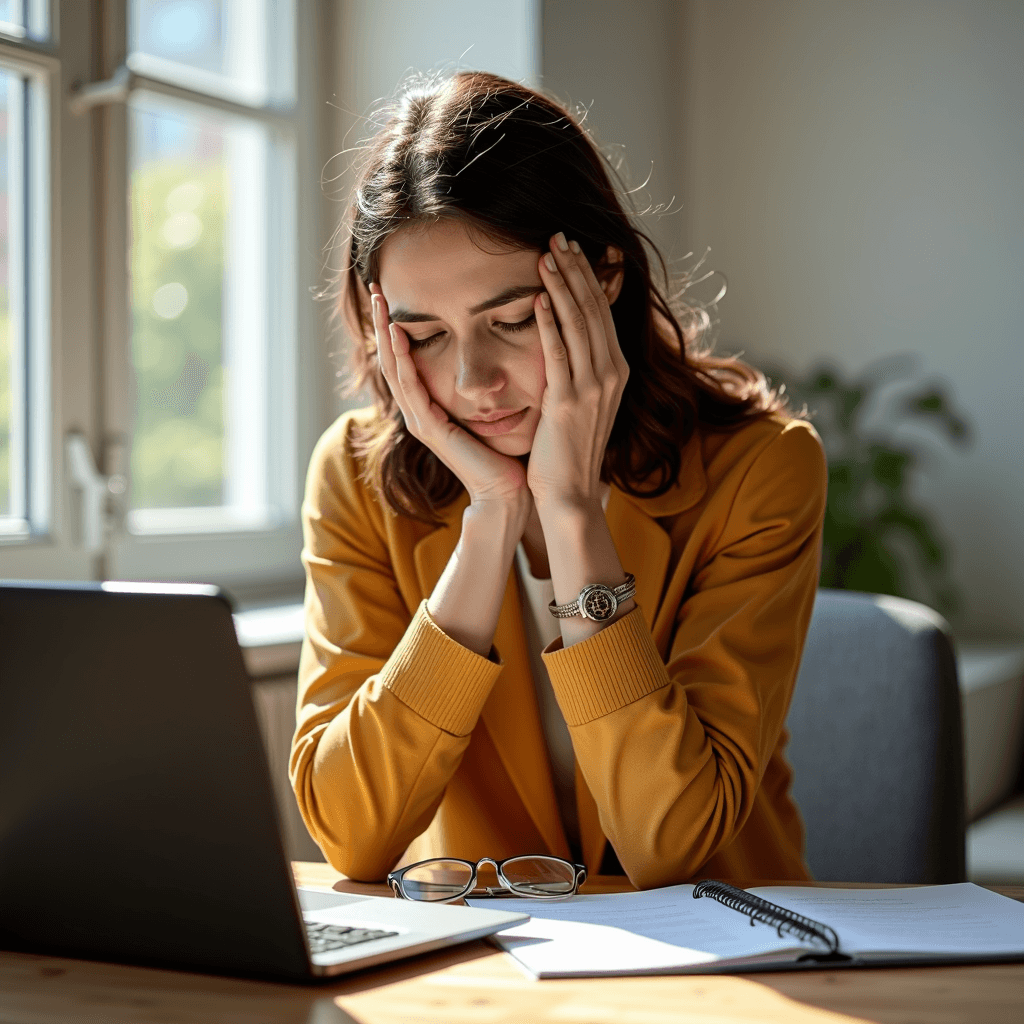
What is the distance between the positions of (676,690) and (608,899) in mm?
235

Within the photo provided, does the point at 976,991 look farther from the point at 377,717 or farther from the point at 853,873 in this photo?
the point at 853,873

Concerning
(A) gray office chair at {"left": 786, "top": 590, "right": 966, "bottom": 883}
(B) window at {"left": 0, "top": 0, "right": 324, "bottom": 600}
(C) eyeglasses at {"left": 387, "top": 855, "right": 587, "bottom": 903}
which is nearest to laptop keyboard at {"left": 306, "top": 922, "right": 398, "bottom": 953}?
(C) eyeglasses at {"left": 387, "top": 855, "right": 587, "bottom": 903}

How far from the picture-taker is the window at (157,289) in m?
2.05

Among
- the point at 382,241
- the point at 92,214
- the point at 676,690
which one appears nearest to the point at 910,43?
the point at 92,214

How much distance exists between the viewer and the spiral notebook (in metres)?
0.73

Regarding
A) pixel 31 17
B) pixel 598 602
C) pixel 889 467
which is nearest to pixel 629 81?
pixel 889 467

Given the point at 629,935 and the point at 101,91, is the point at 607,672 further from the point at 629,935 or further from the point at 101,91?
the point at 101,91

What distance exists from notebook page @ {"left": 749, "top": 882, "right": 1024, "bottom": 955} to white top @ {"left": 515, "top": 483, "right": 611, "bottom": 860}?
0.45m

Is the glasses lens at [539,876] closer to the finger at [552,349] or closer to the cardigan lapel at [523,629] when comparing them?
the cardigan lapel at [523,629]

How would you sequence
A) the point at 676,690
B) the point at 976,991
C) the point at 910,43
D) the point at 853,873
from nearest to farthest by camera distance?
1. the point at 976,991
2. the point at 676,690
3. the point at 853,873
4. the point at 910,43

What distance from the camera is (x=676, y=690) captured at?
42.9 inches

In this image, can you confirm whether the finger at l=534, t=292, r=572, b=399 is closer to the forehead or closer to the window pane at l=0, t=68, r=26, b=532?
the forehead

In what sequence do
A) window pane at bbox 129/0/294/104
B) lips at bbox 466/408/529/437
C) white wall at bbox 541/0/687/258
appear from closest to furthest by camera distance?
lips at bbox 466/408/529/437 → window pane at bbox 129/0/294/104 → white wall at bbox 541/0/687/258

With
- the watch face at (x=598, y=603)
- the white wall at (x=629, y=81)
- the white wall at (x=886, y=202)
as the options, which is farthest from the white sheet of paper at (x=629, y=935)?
the white wall at (x=886, y=202)
